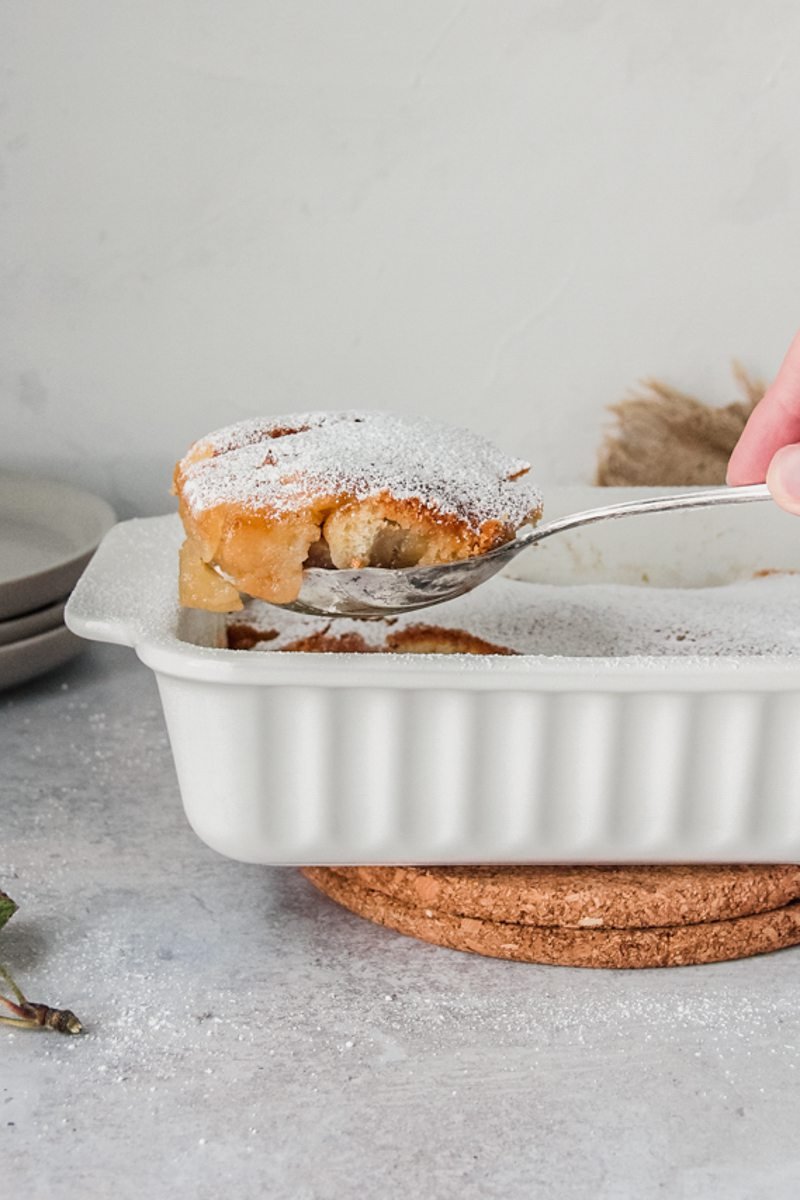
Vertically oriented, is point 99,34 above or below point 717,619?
above

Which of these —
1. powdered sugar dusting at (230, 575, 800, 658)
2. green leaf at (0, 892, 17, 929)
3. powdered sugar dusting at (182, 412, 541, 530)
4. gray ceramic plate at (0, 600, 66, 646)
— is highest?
powdered sugar dusting at (182, 412, 541, 530)

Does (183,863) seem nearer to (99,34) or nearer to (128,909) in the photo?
(128,909)

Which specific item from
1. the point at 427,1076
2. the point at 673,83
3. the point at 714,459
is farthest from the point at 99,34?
the point at 427,1076

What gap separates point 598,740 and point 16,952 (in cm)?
38

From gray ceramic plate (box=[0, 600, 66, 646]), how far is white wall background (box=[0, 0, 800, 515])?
13.0 inches

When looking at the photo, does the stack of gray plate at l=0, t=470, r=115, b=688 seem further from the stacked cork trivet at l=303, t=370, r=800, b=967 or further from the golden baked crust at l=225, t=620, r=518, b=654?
the stacked cork trivet at l=303, t=370, r=800, b=967

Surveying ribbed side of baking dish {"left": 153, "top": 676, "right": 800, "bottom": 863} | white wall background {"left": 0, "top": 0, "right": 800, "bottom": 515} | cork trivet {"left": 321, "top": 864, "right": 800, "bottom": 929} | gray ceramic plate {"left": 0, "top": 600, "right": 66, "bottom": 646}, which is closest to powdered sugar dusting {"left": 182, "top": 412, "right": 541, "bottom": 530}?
ribbed side of baking dish {"left": 153, "top": 676, "right": 800, "bottom": 863}

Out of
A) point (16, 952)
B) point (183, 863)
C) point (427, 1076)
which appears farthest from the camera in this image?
point (183, 863)

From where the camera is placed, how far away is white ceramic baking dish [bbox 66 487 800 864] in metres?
0.74

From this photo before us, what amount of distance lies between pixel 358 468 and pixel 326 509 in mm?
41

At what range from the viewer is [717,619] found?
101 cm

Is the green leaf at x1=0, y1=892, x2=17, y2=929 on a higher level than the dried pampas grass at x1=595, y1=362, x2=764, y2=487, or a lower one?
lower

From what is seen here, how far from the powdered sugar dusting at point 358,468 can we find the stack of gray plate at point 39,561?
0.30 meters

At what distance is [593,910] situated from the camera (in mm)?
794
